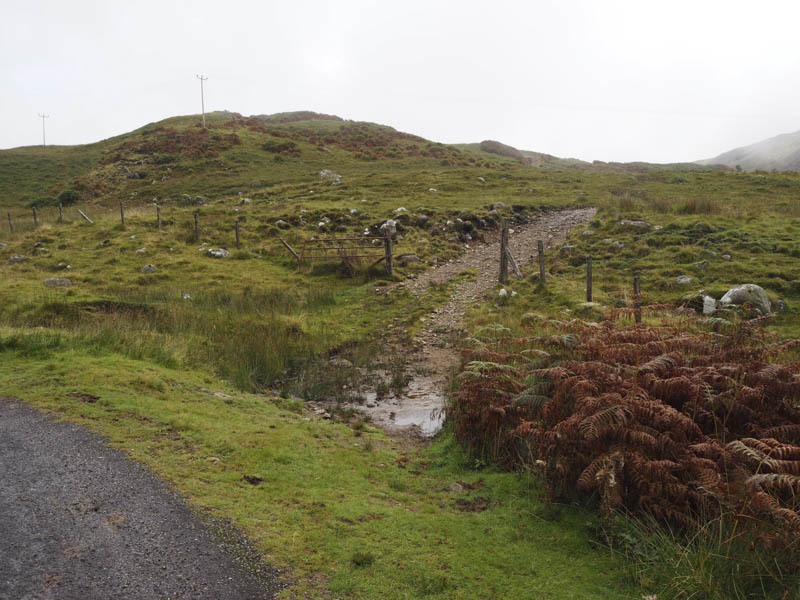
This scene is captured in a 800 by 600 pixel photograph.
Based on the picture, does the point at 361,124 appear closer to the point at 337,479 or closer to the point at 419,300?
the point at 419,300

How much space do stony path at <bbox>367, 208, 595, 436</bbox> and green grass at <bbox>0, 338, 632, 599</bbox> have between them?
3.51ft

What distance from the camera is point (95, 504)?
4594mm

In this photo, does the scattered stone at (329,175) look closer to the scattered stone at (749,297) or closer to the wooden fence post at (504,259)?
the wooden fence post at (504,259)

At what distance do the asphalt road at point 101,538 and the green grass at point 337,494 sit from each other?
311 mm

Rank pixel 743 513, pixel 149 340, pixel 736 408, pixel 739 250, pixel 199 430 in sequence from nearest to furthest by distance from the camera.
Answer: pixel 743 513
pixel 736 408
pixel 199 430
pixel 149 340
pixel 739 250

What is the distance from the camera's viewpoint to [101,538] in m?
4.10

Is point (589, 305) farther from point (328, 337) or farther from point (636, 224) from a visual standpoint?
point (636, 224)

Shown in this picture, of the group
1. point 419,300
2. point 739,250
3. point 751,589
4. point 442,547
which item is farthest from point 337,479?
point 739,250

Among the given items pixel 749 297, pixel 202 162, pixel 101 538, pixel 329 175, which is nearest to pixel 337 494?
pixel 101 538

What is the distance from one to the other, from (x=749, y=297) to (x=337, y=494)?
11852mm

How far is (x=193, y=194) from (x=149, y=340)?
34959 mm

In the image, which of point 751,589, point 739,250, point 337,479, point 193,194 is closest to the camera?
point 751,589

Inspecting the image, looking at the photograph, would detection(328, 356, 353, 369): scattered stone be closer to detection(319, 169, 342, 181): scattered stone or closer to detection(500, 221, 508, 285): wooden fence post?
detection(500, 221, 508, 285): wooden fence post

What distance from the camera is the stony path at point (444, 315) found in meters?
9.24
